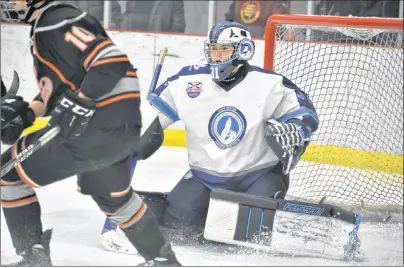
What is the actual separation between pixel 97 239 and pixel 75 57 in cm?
63

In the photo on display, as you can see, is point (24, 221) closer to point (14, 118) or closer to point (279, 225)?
point (14, 118)

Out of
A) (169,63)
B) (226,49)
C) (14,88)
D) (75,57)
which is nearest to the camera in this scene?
(75,57)

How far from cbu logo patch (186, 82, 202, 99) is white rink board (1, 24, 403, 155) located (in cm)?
6

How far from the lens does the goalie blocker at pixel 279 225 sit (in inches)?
115

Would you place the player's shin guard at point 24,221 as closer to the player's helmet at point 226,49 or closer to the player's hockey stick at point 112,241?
the player's hockey stick at point 112,241

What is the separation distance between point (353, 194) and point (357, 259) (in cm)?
52

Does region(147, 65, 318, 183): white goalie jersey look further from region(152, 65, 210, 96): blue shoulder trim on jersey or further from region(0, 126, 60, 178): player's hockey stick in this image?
region(0, 126, 60, 178): player's hockey stick

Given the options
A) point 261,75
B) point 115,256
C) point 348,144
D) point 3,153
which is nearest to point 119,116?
point 3,153

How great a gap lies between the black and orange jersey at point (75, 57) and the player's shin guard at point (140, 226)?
11.3 inches

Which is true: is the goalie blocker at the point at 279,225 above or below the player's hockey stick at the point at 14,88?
below

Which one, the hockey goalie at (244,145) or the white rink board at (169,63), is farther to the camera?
the hockey goalie at (244,145)

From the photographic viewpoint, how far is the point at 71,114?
2199mm

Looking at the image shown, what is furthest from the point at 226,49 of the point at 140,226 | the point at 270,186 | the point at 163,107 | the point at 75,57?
the point at 75,57

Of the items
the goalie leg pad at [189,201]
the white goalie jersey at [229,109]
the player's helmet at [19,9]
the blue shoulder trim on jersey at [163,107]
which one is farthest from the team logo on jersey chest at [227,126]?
the player's helmet at [19,9]
